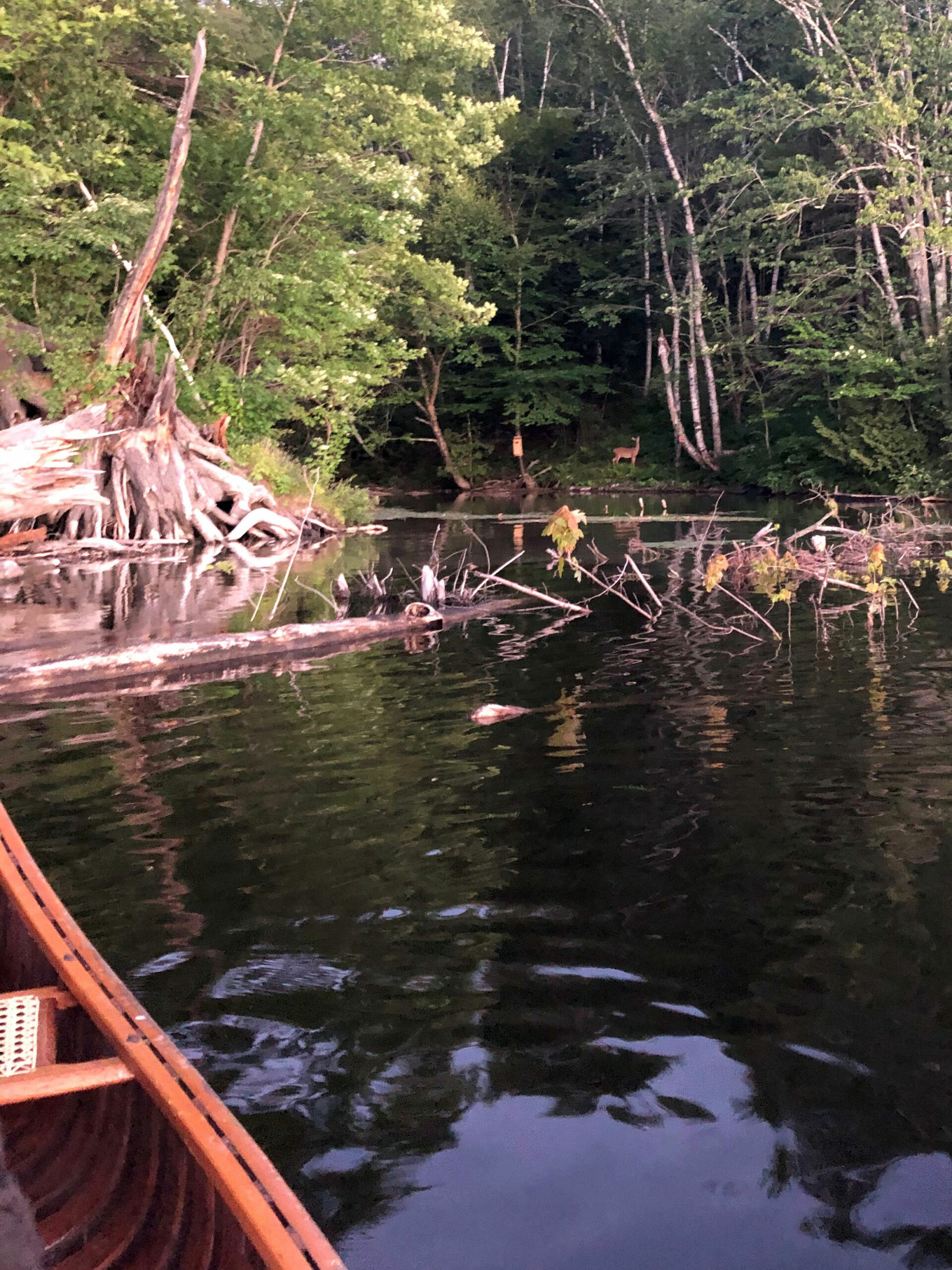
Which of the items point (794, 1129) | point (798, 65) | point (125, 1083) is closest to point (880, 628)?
point (794, 1129)

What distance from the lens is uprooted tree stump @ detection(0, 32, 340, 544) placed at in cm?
2112

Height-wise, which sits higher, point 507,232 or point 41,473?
point 507,232

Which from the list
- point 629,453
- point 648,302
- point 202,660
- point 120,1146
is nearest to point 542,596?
point 202,660

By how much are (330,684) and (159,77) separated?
18.2m

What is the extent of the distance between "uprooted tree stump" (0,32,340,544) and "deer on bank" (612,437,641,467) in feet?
65.5

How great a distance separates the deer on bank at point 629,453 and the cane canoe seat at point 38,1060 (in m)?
40.1

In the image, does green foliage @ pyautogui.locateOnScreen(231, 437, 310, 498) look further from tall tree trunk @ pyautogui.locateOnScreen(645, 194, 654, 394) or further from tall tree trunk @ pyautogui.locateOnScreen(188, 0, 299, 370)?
tall tree trunk @ pyautogui.locateOnScreen(645, 194, 654, 394)

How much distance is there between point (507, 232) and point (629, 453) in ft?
30.0

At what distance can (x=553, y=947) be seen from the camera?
17.1 ft

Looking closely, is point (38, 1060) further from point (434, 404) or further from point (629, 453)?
point (434, 404)

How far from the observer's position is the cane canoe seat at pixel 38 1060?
3.04m

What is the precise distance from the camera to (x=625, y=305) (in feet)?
141

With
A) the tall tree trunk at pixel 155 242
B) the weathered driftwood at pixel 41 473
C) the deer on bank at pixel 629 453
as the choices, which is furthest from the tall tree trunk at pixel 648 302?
the weathered driftwood at pixel 41 473

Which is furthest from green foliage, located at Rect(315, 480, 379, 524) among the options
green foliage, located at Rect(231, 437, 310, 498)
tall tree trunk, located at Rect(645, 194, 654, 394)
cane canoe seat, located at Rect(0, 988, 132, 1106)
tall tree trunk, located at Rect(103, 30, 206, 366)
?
cane canoe seat, located at Rect(0, 988, 132, 1106)
